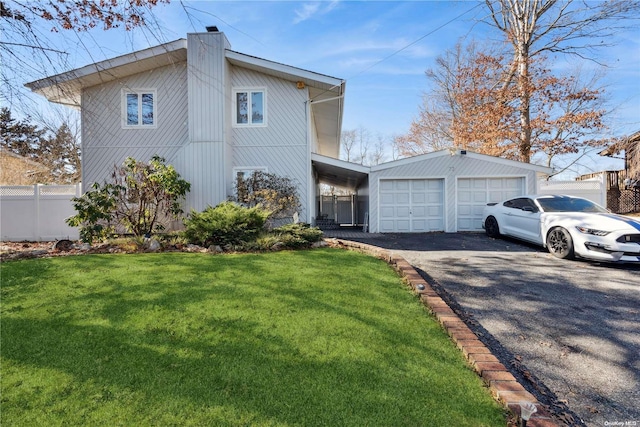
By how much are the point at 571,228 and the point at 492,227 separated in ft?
10.5

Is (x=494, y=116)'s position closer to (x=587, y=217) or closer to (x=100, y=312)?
(x=587, y=217)

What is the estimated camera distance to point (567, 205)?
25.2 ft

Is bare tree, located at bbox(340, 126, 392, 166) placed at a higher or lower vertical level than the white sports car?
higher

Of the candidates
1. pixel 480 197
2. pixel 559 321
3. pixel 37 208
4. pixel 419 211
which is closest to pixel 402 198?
pixel 419 211

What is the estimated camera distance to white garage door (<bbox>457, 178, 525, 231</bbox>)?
1159 centimetres

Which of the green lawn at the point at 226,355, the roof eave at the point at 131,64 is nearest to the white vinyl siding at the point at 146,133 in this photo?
the roof eave at the point at 131,64

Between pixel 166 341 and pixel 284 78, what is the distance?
Result: 9686 mm

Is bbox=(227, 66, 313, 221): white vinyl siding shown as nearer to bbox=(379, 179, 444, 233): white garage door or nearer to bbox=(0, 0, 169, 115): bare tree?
bbox=(379, 179, 444, 233): white garage door

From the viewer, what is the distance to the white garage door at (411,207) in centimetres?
1175

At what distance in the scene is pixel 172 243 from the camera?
6914 mm

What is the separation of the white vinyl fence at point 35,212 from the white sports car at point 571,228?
13.4 m

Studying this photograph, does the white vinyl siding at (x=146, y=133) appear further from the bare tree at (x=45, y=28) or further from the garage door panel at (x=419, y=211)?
the garage door panel at (x=419, y=211)

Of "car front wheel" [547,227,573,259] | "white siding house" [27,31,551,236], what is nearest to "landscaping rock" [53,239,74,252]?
"white siding house" [27,31,551,236]

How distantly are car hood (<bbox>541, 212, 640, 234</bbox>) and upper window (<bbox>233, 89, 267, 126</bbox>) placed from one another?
875cm
